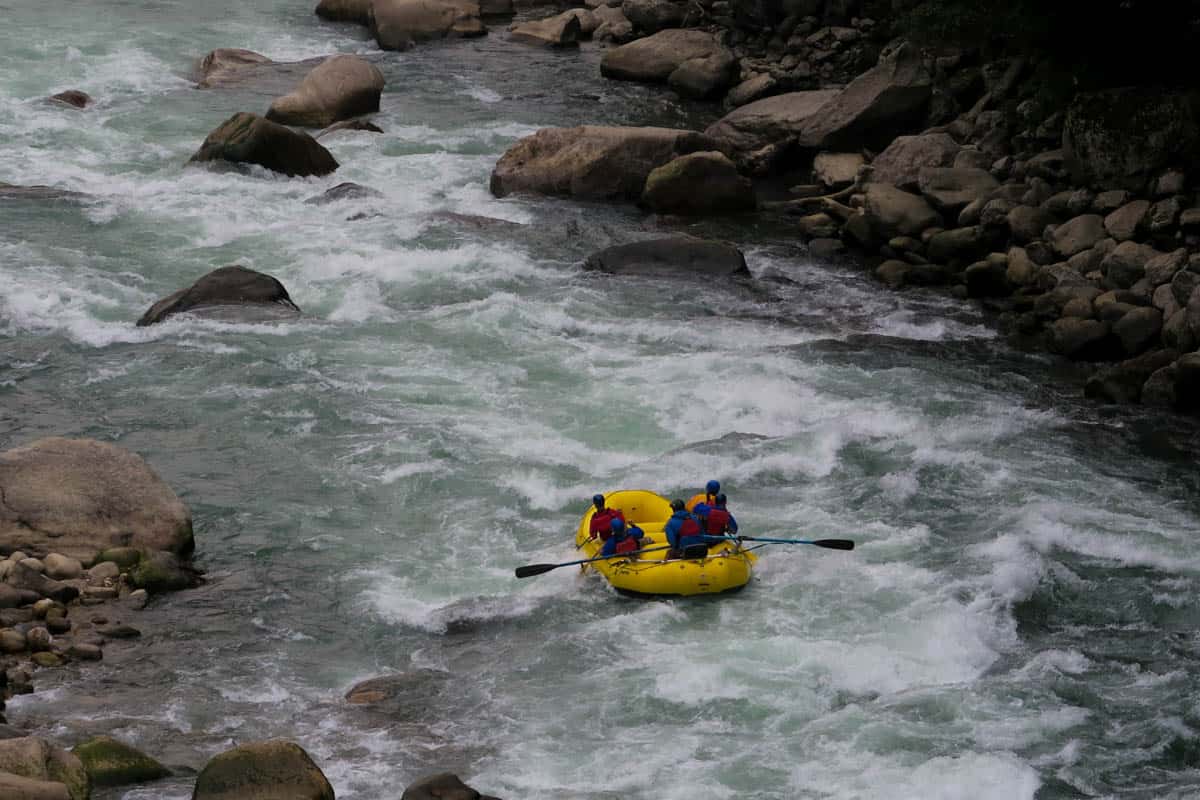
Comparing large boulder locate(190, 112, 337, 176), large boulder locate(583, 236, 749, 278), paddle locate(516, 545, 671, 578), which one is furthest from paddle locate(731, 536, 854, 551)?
large boulder locate(190, 112, 337, 176)

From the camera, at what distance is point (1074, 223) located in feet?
51.0

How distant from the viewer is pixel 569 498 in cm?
1170

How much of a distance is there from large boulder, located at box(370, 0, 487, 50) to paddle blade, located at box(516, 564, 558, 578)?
16.2 m

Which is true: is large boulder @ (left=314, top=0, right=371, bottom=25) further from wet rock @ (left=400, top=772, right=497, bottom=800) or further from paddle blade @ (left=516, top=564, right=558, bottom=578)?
wet rock @ (left=400, top=772, right=497, bottom=800)

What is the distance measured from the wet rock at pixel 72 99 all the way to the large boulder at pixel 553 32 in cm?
741

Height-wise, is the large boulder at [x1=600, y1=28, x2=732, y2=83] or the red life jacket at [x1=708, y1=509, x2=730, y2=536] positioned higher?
the large boulder at [x1=600, y1=28, x2=732, y2=83]

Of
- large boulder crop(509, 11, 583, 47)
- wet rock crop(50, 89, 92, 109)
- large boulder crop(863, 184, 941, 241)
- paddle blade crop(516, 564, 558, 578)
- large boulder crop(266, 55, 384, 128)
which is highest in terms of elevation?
large boulder crop(509, 11, 583, 47)

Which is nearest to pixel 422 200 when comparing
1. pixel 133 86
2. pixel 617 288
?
pixel 617 288

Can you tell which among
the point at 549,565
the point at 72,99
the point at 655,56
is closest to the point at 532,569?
the point at 549,565

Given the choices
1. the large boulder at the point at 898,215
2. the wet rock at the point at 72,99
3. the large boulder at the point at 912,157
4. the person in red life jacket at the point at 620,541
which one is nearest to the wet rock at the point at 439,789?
the person in red life jacket at the point at 620,541

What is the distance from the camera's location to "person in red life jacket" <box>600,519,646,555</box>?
412 inches

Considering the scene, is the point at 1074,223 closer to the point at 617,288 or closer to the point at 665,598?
the point at 617,288

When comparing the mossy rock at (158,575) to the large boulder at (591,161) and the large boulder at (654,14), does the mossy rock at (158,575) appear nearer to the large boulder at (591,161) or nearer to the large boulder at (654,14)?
the large boulder at (591,161)

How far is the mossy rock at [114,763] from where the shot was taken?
7.96 metres
